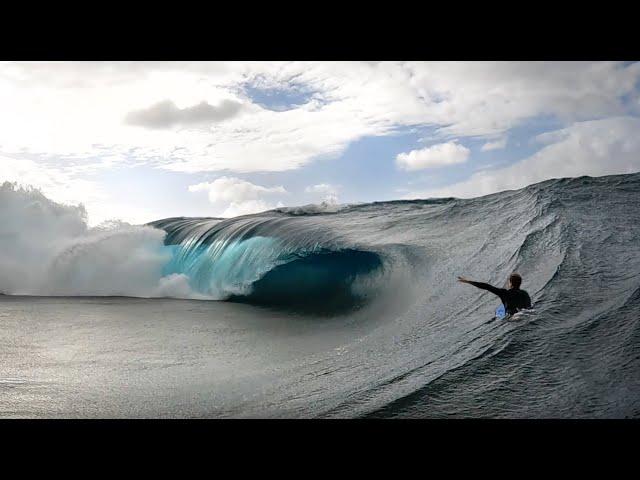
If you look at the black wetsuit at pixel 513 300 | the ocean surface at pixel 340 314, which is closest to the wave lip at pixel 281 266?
the ocean surface at pixel 340 314

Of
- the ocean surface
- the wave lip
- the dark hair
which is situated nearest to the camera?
the ocean surface

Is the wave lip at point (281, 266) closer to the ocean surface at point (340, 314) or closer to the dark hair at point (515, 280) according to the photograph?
the ocean surface at point (340, 314)

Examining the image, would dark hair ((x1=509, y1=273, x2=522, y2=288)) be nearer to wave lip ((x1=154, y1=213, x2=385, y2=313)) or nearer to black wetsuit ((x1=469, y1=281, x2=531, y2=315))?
black wetsuit ((x1=469, y1=281, x2=531, y2=315))

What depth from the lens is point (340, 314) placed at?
4.20m

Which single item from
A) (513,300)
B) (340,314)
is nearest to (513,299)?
(513,300)

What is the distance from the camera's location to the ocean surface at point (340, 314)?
2.37 metres

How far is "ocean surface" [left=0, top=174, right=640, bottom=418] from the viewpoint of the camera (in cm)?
237

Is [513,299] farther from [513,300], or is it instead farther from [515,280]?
[515,280]

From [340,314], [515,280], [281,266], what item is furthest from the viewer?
A: [281,266]

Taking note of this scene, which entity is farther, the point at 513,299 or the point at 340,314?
the point at 340,314

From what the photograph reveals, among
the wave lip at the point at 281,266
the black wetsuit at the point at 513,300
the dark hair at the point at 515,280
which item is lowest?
the black wetsuit at the point at 513,300

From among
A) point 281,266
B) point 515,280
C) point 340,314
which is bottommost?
point 340,314

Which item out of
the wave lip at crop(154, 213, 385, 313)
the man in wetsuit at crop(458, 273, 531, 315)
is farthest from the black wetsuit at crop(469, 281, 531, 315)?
the wave lip at crop(154, 213, 385, 313)
